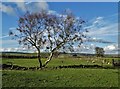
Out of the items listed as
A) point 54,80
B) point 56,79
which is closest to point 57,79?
point 56,79

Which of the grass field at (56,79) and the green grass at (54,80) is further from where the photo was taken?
the grass field at (56,79)

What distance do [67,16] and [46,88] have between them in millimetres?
30522

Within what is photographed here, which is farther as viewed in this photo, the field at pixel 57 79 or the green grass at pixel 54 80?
the field at pixel 57 79

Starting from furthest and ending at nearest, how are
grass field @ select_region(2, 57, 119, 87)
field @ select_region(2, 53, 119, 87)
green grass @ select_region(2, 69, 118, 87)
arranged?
field @ select_region(2, 53, 119, 87) < grass field @ select_region(2, 57, 119, 87) < green grass @ select_region(2, 69, 118, 87)

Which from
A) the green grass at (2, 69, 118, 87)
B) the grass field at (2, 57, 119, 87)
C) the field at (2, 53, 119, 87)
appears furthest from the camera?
the field at (2, 53, 119, 87)

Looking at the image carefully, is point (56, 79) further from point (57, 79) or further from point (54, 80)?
point (54, 80)

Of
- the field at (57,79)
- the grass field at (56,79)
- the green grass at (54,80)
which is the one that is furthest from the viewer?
the field at (57,79)

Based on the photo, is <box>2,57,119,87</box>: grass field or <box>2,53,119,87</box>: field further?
<box>2,53,119,87</box>: field

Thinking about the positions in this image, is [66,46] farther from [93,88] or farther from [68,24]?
[93,88]

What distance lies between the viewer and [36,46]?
49.6m

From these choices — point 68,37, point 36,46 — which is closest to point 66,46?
point 68,37

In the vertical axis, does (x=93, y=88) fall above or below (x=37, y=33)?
below

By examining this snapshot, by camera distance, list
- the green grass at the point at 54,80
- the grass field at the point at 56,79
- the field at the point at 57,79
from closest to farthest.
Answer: the green grass at the point at 54,80 → the grass field at the point at 56,79 → the field at the point at 57,79

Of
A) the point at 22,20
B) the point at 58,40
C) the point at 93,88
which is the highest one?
the point at 22,20
